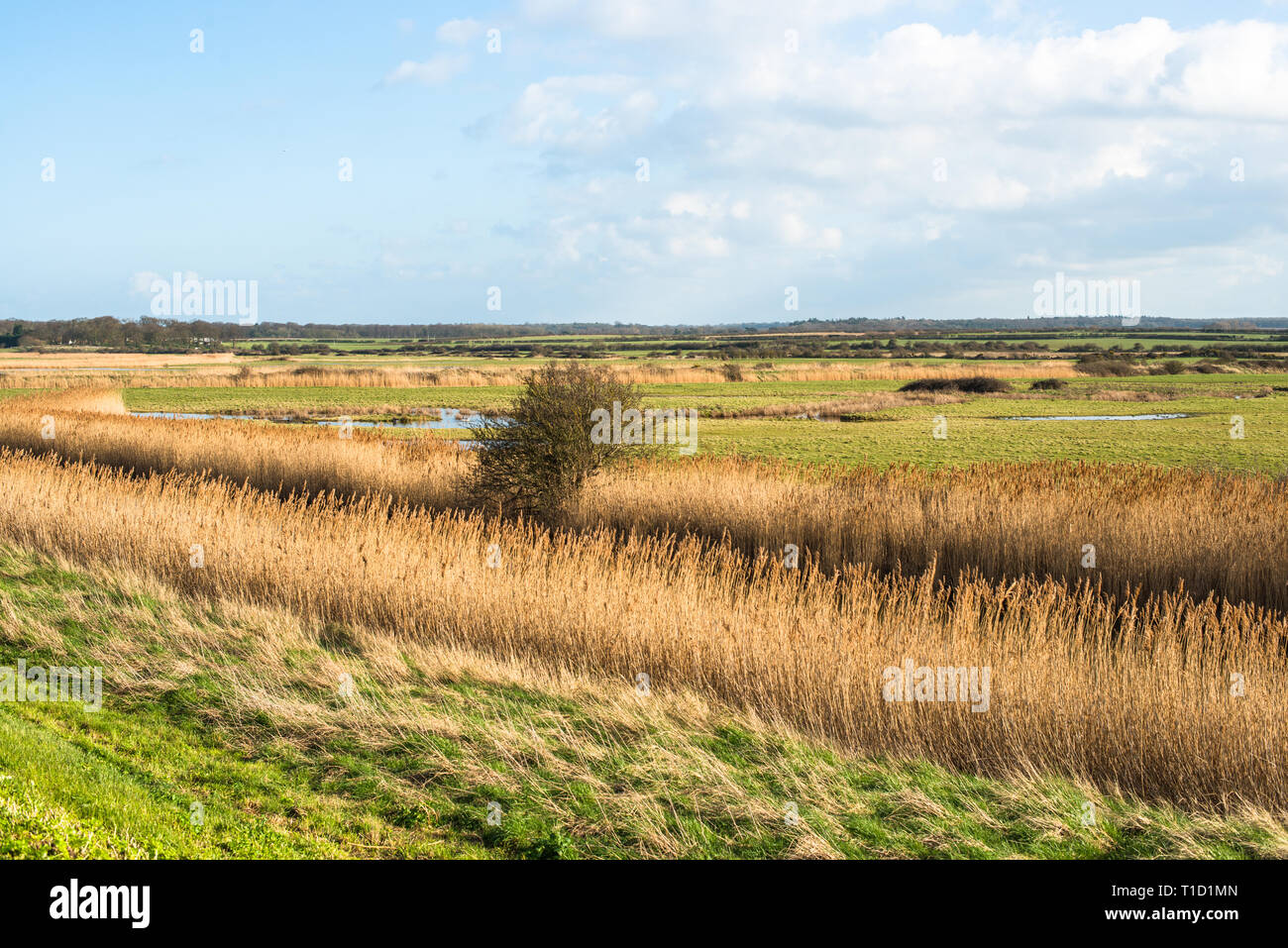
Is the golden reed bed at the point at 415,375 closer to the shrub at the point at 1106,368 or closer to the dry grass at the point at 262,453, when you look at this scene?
the shrub at the point at 1106,368

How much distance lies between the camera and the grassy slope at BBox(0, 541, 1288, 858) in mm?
5660

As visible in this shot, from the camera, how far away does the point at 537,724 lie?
7734 mm

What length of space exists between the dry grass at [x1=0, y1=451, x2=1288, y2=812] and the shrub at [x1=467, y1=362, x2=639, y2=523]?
11.4 feet

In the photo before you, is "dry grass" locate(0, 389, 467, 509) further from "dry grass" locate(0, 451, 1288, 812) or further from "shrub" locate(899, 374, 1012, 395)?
"shrub" locate(899, 374, 1012, 395)

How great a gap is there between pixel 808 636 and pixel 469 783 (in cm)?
364

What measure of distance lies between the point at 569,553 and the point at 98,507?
8769mm

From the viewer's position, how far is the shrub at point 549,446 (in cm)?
1773

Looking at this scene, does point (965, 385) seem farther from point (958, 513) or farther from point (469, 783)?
point (469, 783)

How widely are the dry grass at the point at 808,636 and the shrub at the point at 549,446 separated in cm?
347

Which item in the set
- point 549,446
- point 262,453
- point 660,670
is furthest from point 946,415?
point 660,670

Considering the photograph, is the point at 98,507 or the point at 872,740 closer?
the point at 872,740
